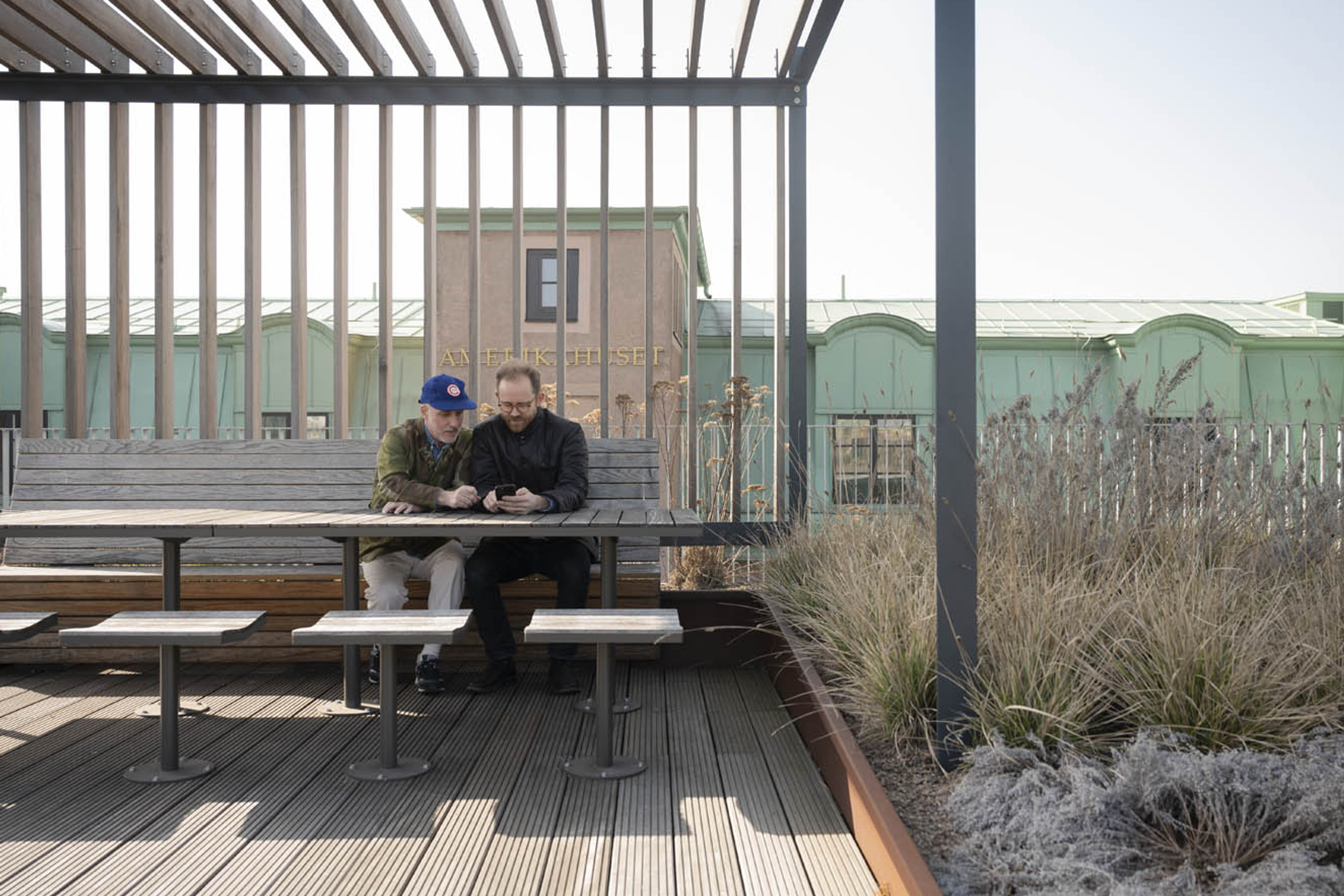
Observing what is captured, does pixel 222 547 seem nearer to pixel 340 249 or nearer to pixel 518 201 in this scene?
pixel 340 249

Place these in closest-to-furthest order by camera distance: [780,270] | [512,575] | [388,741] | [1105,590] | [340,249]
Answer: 1. [1105,590]
2. [388,741]
3. [512,575]
4. [780,270]
5. [340,249]

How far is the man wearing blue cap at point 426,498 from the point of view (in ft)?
13.5

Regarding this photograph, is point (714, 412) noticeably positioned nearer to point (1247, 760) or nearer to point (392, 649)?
point (392, 649)

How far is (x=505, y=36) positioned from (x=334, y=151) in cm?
113

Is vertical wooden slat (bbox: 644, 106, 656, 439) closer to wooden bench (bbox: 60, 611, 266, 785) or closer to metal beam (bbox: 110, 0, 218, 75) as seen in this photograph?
metal beam (bbox: 110, 0, 218, 75)

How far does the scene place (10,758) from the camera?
3.32 metres

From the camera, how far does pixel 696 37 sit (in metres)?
4.98

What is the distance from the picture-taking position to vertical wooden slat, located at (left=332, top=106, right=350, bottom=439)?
17.6ft

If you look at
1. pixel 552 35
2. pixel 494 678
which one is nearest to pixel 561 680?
pixel 494 678

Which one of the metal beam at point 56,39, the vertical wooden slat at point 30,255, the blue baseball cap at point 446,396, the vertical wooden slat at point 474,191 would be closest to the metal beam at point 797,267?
the vertical wooden slat at point 474,191

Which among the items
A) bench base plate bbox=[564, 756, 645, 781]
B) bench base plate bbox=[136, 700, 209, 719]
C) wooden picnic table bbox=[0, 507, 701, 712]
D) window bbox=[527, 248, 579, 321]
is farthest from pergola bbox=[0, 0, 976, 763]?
window bbox=[527, 248, 579, 321]

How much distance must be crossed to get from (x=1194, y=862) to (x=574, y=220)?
13846 millimetres

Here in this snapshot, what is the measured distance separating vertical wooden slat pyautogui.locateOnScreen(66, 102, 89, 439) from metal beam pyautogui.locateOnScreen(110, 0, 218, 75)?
2.22ft

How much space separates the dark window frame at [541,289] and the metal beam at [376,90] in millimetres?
9781
